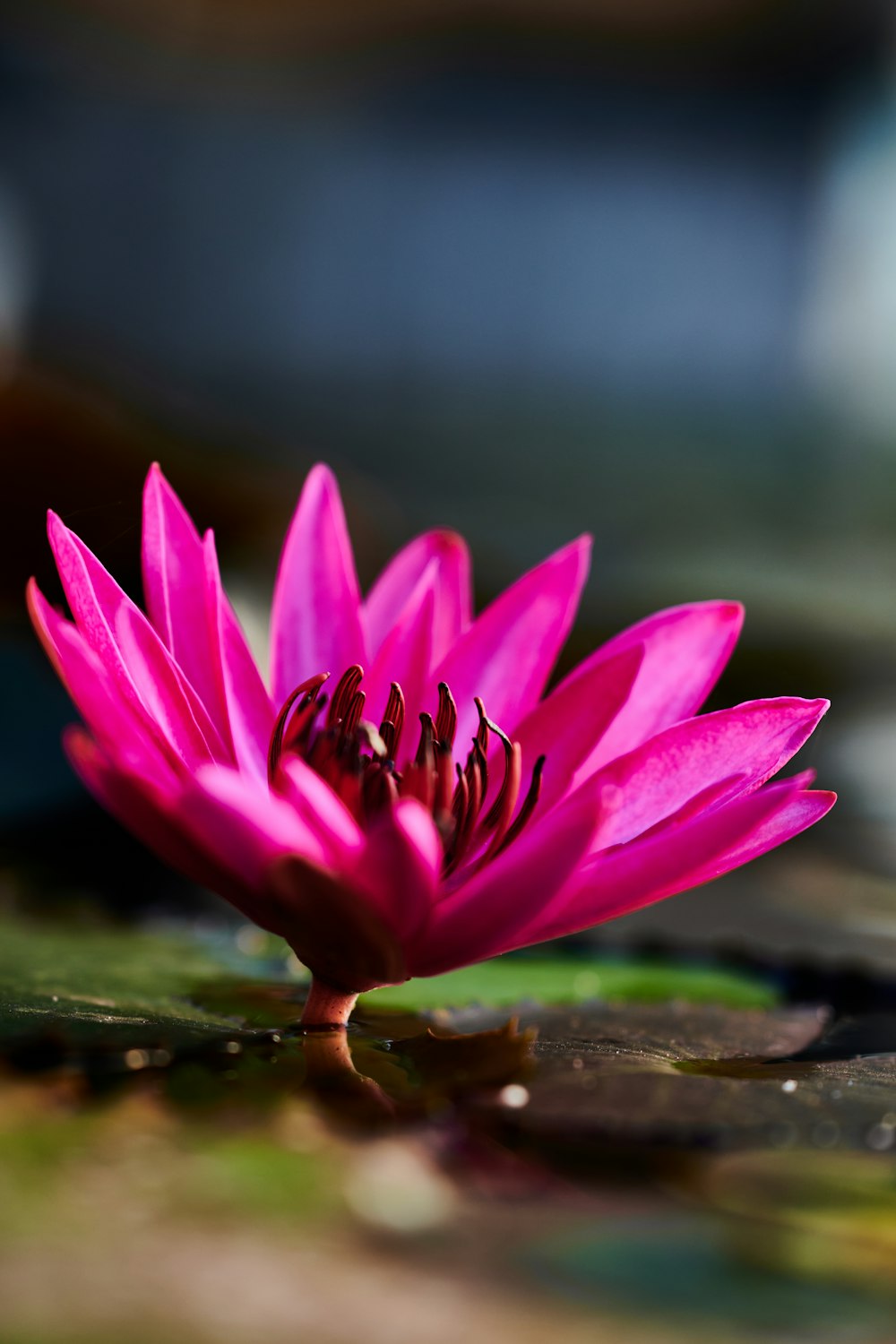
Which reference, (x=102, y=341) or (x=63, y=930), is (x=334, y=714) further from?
(x=102, y=341)

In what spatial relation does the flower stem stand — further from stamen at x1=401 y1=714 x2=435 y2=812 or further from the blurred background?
the blurred background

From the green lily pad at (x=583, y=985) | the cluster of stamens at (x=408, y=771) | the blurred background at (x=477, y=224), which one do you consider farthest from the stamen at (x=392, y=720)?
the blurred background at (x=477, y=224)

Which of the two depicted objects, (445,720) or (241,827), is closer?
(241,827)

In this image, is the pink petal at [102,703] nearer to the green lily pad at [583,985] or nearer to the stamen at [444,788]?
the stamen at [444,788]

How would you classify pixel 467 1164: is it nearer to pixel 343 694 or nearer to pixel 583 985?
pixel 343 694

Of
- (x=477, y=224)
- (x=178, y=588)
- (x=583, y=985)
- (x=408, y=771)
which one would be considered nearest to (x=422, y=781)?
(x=408, y=771)

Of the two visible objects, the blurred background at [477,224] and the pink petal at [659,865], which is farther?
the blurred background at [477,224]
